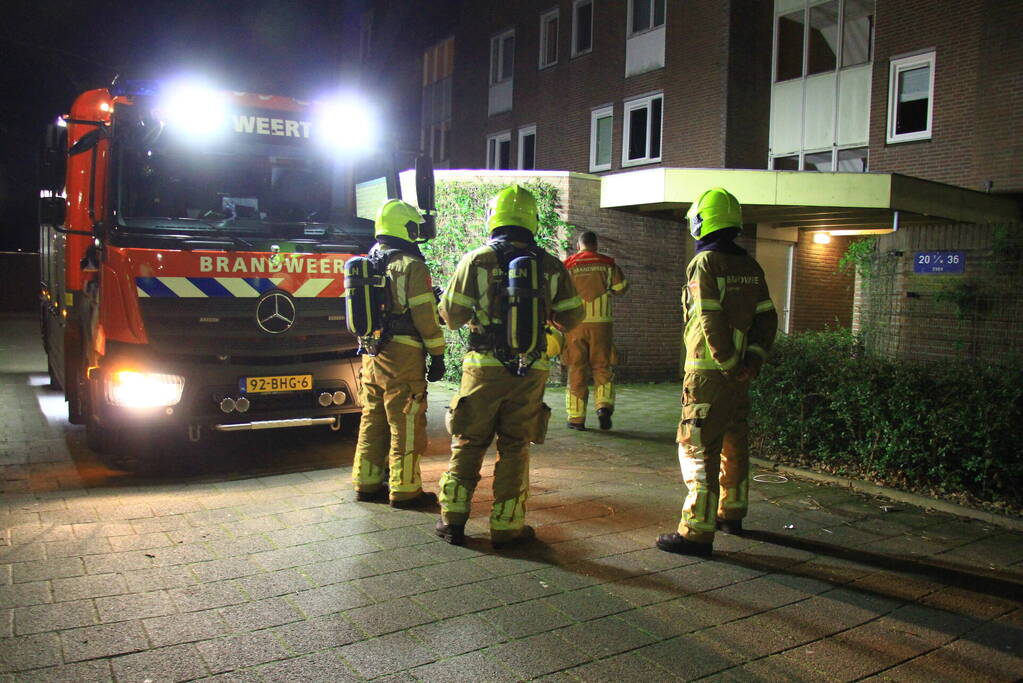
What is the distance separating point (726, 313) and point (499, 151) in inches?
797

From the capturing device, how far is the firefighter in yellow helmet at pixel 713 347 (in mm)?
4598

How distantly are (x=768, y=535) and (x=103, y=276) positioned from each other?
16.6 feet

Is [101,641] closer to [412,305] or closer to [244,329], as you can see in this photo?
[412,305]

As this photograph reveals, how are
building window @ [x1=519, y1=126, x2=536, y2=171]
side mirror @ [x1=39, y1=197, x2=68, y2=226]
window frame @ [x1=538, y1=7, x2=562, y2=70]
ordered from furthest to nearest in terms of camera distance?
building window @ [x1=519, y1=126, x2=536, y2=171]
window frame @ [x1=538, y1=7, x2=562, y2=70]
side mirror @ [x1=39, y1=197, x2=68, y2=226]

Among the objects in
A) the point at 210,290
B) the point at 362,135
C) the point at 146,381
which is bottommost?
the point at 146,381

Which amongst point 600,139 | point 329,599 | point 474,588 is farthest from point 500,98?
point 329,599

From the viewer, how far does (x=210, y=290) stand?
6176 mm

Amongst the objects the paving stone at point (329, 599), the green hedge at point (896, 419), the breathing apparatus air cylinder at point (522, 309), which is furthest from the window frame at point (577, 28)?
the paving stone at point (329, 599)

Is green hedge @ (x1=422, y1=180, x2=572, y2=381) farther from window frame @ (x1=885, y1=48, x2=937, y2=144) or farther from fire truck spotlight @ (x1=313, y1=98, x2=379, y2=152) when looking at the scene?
window frame @ (x1=885, y1=48, x2=937, y2=144)

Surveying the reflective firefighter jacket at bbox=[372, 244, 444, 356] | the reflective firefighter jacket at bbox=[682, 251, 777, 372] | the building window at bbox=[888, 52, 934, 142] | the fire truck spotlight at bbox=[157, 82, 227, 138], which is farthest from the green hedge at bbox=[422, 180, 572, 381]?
the reflective firefighter jacket at bbox=[682, 251, 777, 372]

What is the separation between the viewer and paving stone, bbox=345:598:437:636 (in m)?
3.62

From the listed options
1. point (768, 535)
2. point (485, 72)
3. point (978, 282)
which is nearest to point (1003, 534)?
point (768, 535)

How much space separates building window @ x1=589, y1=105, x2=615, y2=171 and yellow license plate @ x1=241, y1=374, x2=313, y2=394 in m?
14.9

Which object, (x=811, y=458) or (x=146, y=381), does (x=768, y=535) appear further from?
(x=146, y=381)
